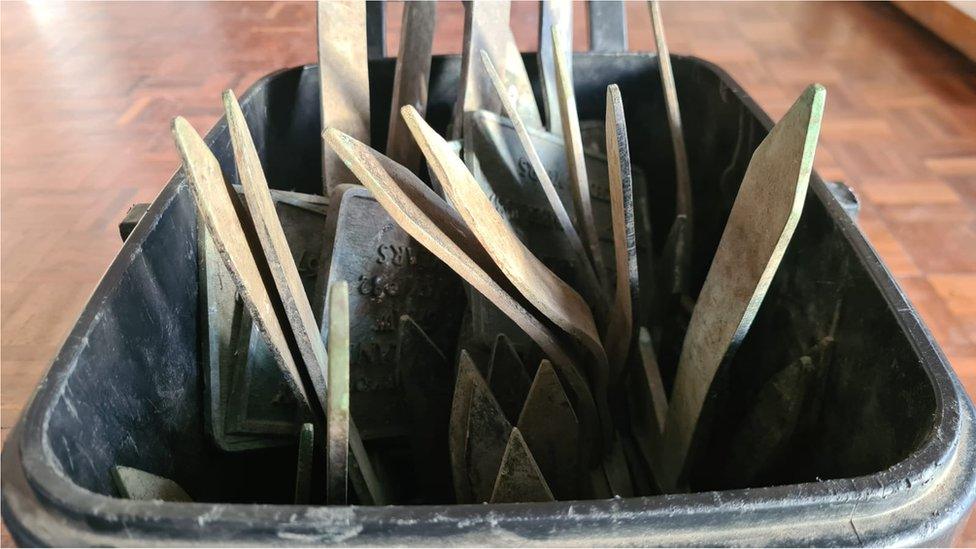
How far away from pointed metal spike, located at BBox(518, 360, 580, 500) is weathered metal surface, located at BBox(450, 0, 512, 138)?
0.25 metres

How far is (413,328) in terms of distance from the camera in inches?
19.8

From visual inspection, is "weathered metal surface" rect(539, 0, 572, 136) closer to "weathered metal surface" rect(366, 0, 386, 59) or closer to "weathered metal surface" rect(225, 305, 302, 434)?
"weathered metal surface" rect(366, 0, 386, 59)

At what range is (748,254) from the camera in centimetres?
43

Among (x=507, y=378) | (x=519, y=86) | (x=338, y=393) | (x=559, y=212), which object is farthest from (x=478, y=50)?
(x=338, y=393)

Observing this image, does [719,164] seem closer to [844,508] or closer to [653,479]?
[653,479]

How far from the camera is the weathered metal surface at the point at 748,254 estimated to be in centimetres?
39

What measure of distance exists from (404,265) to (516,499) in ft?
0.67

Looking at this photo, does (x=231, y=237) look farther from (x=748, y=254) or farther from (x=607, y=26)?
(x=607, y=26)

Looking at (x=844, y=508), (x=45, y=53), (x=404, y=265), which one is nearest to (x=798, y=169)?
(x=844, y=508)

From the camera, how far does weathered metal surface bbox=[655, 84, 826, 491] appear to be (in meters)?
0.39

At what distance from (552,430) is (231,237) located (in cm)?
23

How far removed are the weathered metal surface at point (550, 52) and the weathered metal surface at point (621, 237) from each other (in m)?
0.20

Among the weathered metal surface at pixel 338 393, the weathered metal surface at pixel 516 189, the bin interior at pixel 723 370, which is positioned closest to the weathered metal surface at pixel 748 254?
the bin interior at pixel 723 370

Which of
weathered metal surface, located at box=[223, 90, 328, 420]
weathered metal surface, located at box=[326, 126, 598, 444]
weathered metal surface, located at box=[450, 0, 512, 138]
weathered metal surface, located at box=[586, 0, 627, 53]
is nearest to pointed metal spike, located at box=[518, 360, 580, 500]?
weathered metal surface, located at box=[326, 126, 598, 444]
